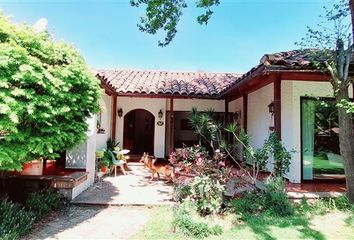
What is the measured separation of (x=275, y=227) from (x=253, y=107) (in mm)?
7262

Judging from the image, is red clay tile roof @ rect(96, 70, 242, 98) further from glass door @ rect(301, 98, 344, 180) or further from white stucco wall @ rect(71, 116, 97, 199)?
glass door @ rect(301, 98, 344, 180)

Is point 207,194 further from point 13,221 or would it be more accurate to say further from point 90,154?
point 90,154

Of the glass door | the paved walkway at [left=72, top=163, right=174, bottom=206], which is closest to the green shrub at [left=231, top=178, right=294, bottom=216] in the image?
the paved walkway at [left=72, top=163, right=174, bottom=206]

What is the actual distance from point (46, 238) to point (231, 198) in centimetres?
390

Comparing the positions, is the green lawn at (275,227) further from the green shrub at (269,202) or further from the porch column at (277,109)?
the porch column at (277,109)

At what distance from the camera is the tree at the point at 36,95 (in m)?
4.64

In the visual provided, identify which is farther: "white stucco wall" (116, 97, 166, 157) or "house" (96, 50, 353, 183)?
"white stucco wall" (116, 97, 166, 157)

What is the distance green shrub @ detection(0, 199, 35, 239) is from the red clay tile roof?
4712 millimetres

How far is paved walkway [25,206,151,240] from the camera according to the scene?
488 centimetres

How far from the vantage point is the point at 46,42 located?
18.1 ft

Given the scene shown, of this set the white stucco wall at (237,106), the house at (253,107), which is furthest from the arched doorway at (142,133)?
the white stucco wall at (237,106)

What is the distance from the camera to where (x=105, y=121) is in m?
11.3

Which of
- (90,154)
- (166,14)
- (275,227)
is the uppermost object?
(166,14)

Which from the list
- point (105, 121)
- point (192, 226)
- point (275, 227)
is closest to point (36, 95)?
point (192, 226)
